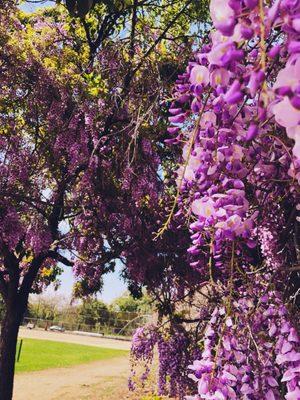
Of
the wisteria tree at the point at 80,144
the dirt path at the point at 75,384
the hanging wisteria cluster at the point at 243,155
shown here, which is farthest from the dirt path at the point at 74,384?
the hanging wisteria cluster at the point at 243,155

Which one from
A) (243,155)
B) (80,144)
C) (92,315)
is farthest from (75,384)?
(92,315)

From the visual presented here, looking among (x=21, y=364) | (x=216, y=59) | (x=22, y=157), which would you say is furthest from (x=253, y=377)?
(x=21, y=364)

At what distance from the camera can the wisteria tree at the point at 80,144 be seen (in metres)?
7.66

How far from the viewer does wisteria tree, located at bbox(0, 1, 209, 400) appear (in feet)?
25.1

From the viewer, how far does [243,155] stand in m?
2.01

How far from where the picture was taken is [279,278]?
3906 millimetres

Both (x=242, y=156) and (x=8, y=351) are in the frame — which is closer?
(x=242, y=156)

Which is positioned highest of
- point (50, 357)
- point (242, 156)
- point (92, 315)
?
point (92, 315)

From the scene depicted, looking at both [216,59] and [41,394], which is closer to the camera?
[216,59]

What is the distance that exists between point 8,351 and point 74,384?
8155 mm

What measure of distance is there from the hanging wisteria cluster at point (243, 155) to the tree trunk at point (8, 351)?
6.89m

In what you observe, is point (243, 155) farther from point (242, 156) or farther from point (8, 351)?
point (8, 351)

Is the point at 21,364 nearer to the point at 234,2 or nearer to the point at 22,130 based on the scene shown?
the point at 22,130

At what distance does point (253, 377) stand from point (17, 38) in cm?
737
